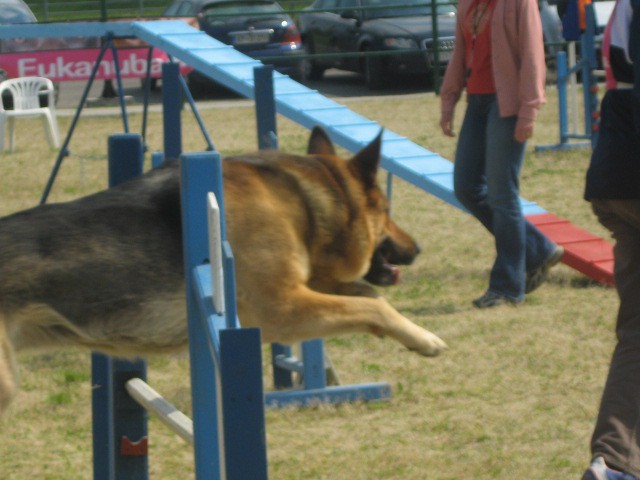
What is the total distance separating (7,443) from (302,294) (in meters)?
1.88

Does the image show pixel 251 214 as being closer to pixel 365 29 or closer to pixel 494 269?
pixel 494 269

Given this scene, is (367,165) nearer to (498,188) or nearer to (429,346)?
(429,346)

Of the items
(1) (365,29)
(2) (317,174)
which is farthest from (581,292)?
(1) (365,29)

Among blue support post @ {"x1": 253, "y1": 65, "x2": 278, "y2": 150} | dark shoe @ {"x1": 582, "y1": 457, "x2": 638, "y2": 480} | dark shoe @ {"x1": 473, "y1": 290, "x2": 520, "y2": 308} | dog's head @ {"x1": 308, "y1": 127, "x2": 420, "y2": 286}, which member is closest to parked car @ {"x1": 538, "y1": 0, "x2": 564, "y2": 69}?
dark shoe @ {"x1": 473, "y1": 290, "x2": 520, "y2": 308}

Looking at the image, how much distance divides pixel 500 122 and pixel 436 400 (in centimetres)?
171

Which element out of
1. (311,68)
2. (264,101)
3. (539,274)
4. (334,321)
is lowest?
(311,68)

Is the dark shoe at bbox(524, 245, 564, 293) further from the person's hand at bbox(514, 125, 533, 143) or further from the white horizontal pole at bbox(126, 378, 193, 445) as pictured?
the white horizontal pole at bbox(126, 378, 193, 445)

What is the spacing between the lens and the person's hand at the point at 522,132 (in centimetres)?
590

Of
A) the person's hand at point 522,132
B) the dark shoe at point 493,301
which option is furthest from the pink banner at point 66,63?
the person's hand at point 522,132

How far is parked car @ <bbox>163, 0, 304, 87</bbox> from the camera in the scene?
55.2 feet

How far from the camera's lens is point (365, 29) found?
1680 centimetres

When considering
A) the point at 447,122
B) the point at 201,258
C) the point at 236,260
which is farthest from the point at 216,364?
the point at 447,122

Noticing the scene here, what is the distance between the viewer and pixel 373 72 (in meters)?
17.4

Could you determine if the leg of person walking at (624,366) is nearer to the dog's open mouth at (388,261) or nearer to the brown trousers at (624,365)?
the brown trousers at (624,365)
